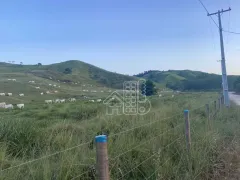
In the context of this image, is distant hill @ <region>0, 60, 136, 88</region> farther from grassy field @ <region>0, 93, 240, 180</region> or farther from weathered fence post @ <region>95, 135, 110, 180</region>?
weathered fence post @ <region>95, 135, 110, 180</region>

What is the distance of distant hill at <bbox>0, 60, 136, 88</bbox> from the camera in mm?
100188

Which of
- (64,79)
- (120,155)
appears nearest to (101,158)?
(120,155)

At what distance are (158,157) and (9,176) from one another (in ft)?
7.27

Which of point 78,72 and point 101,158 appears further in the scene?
point 78,72

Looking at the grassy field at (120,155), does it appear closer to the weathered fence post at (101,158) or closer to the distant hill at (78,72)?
the weathered fence post at (101,158)

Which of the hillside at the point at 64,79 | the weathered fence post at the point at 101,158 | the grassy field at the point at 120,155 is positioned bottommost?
the grassy field at the point at 120,155

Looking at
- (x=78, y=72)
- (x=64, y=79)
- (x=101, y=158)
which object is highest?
(x=78, y=72)

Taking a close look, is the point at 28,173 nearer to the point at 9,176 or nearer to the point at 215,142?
the point at 9,176

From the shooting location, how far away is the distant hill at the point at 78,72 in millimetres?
100188

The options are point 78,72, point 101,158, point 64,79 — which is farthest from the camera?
point 78,72

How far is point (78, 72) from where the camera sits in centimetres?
12288

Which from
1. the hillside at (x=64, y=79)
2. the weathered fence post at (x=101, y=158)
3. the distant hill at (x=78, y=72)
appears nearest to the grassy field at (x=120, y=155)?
the weathered fence post at (x=101, y=158)

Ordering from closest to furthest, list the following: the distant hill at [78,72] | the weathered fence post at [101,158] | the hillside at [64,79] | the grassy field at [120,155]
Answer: the weathered fence post at [101,158] → the grassy field at [120,155] → the hillside at [64,79] → the distant hill at [78,72]

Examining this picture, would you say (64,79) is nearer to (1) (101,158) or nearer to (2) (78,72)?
(2) (78,72)
